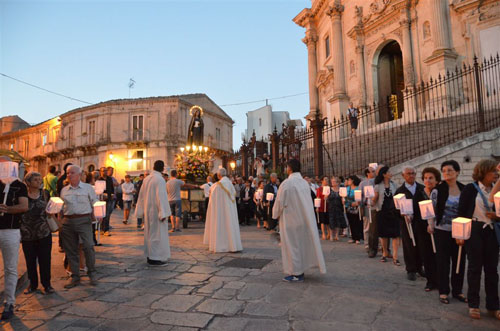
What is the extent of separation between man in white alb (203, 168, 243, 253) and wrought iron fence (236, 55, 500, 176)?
4.96 meters

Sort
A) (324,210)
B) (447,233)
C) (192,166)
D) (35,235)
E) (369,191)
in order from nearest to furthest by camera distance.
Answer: (447,233) → (35,235) → (369,191) → (324,210) → (192,166)

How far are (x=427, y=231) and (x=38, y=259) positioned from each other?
17.0ft

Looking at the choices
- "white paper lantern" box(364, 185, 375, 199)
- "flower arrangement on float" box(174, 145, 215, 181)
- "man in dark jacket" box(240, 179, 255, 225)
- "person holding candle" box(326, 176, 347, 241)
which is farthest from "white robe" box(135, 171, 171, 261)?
"man in dark jacket" box(240, 179, 255, 225)

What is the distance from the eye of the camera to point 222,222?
7207mm

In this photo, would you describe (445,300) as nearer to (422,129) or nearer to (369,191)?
(369,191)

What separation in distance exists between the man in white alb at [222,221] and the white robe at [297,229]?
2189 millimetres

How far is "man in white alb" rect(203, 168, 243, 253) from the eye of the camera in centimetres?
702

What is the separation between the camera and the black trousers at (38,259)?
177 inches

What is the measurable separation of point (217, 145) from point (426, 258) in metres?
35.4

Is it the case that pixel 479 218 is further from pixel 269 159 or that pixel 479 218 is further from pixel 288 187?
pixel 269 159

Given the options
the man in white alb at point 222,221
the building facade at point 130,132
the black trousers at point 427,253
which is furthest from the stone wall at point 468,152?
the building facade at point 130,132

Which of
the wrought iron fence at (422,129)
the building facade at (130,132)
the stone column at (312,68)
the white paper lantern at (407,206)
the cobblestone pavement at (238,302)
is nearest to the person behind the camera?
the cobblestone pavement at (238,302)

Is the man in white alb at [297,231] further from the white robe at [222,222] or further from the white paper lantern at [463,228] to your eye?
the white robe at [222,222]

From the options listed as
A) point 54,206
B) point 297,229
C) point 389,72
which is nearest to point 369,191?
point 297,229
